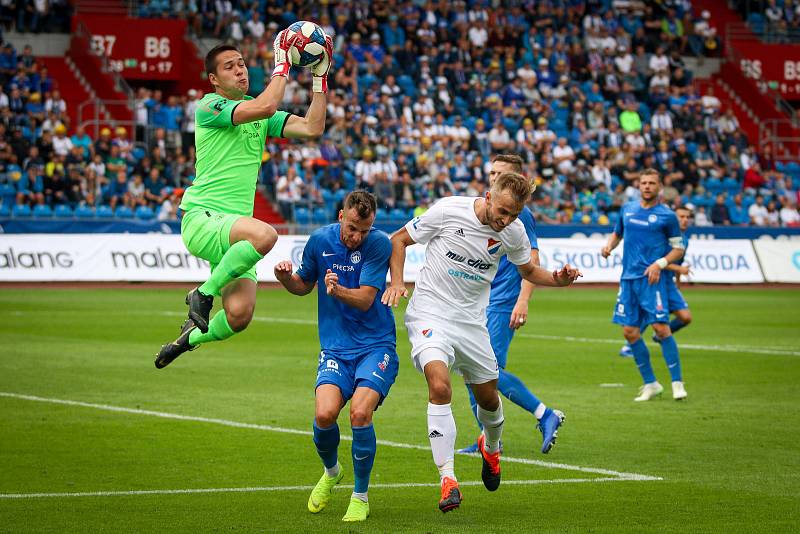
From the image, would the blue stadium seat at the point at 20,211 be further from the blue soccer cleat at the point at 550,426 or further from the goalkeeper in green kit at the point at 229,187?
the goalkeeper in green kit at the point at 229,187

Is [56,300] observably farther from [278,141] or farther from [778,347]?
[778,347]

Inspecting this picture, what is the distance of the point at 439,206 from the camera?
343 inches

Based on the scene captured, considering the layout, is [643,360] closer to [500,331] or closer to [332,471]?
[500,331]

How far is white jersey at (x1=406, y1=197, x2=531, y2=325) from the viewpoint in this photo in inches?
339

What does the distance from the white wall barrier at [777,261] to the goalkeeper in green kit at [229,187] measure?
25047 mm

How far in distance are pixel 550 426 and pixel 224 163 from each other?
3702 millimetres

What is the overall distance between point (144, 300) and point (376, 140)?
10.4m

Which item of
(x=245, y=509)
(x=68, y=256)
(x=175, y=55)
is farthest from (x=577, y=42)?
(x=245, y=509)

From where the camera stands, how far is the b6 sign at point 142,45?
3712 centimetres

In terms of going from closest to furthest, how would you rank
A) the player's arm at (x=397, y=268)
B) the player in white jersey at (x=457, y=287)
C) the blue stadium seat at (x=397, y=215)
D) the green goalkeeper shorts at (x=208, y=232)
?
→ the player's arm at (x=397, y=268) < the player in white jersey at (x=457, y=287) < the green goalkeeper shorts at (x=208, y=232) < the blue stadium seat at (x=397, y=215)

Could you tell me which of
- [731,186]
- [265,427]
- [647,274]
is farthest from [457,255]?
[731,186]

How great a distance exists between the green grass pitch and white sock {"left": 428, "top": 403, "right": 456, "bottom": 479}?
14.4 inches

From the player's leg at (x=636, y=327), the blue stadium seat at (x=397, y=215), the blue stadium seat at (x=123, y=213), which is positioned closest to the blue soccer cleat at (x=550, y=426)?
the player's leg at (x=636, y=327)

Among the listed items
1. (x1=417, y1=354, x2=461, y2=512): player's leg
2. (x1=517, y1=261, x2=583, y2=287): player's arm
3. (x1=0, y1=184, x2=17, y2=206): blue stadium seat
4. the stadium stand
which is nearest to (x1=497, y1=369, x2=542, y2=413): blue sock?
(x1=517, y1=261, x2=583, y2=287): player's arm
